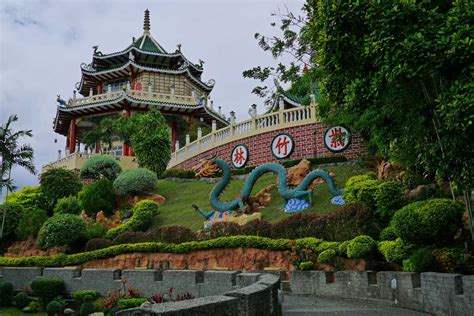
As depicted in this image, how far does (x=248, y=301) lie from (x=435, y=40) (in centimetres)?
520

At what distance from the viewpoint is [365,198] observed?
1463 cm

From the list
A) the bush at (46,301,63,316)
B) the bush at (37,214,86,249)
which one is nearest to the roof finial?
the bush at (37,214,86,249)

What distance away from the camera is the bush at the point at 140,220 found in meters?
21.0

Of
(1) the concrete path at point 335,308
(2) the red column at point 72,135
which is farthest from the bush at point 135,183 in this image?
(2) the red column at point 72,135

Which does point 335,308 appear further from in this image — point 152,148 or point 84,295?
point 152,148

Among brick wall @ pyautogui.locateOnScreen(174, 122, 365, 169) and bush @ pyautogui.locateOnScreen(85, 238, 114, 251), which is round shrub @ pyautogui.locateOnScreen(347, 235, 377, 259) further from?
brick wall @ pyautogui.locateOnScreen(174, 122, 365, 169)

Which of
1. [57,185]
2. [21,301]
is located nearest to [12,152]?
[57,185]

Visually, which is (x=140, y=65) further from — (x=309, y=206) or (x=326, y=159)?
(x=309, y=206)

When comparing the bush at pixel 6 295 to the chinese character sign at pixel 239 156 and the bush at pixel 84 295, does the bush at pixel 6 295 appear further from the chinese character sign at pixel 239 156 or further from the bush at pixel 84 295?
the chinese character sign at pixel 239 156

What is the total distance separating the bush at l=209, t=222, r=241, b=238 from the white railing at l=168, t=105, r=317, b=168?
31.5 feet

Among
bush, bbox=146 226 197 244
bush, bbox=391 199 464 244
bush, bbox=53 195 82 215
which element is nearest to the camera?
bush, bbox=391 199 464 244

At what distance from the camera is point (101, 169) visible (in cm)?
3003

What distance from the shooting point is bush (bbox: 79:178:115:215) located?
24.1 meters

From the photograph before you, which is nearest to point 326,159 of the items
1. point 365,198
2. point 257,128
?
point 257,128
